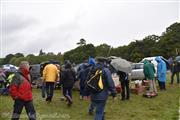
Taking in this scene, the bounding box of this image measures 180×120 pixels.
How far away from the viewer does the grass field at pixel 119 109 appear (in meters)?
14.1

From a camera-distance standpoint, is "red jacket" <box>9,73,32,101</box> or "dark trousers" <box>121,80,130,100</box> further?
"dark trousers" <box>121,80,130,100</box>

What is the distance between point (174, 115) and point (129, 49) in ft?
240

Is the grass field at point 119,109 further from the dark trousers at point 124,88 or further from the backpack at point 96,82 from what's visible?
the backpack at point 96,82

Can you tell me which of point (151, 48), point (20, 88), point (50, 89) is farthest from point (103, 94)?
point (151, 48)

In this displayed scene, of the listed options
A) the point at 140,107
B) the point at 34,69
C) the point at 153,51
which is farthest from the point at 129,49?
the point at 140,107

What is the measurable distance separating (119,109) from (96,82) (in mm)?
5015

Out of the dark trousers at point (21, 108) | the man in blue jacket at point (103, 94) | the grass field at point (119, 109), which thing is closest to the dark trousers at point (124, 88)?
the grass field at point (119, 109)

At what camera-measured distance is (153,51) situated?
78.0 metres

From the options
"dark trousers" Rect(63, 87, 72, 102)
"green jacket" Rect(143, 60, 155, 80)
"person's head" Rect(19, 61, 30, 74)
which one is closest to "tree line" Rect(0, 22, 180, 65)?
"green jacket" Rect(143, 60, 155, 80)

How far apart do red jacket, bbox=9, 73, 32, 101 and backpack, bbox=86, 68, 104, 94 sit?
1.71 m

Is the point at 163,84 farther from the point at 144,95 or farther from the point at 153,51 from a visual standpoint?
the point at 153,51

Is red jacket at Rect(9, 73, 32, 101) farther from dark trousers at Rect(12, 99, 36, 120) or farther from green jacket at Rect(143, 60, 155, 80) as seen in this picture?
green jacket at Rect(143, 60, 155, 80)

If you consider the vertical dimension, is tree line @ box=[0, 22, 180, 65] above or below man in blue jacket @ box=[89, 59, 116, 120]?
above

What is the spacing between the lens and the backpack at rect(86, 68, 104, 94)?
10.9 meters
